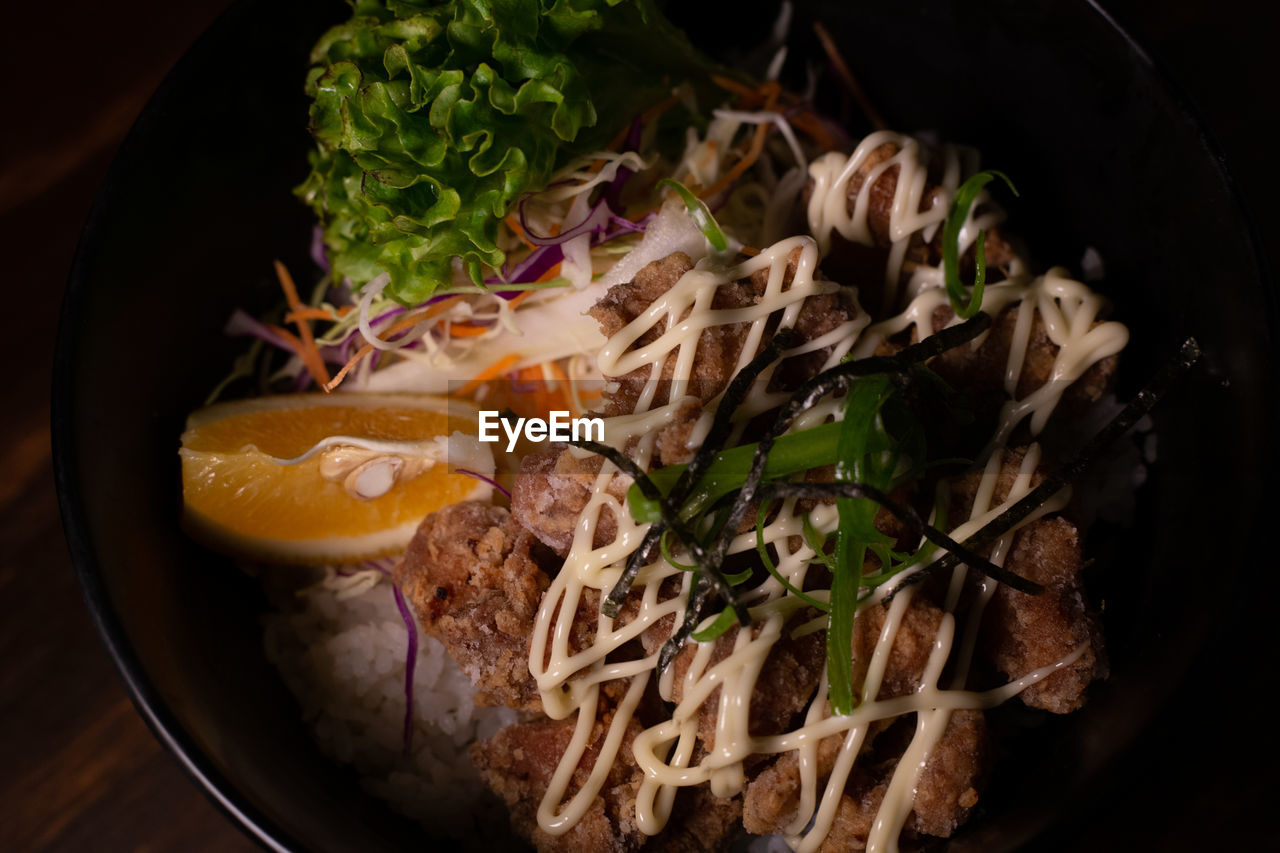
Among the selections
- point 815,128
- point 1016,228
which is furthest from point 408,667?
point 1016,228

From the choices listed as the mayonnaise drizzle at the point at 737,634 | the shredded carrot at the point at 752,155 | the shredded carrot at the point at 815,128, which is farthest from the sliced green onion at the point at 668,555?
the shredded carrot at the point at 815,128

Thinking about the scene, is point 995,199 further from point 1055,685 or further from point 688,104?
point 1055,685

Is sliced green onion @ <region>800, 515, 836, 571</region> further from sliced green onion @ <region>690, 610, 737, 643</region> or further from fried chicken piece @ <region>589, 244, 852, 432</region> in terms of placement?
fried chicken piece @ <region>589, 244, 852, 432</region>

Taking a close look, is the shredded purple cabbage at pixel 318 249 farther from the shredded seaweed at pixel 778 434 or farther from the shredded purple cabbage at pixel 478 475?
the shredded seaweed at pixel 778 434

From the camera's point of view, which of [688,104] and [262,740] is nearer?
Answer: [262,740]

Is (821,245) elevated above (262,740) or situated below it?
above

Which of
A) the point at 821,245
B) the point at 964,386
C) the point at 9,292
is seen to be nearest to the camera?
the point at 964,386

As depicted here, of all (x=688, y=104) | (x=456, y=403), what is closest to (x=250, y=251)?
(x=456, y=403)
